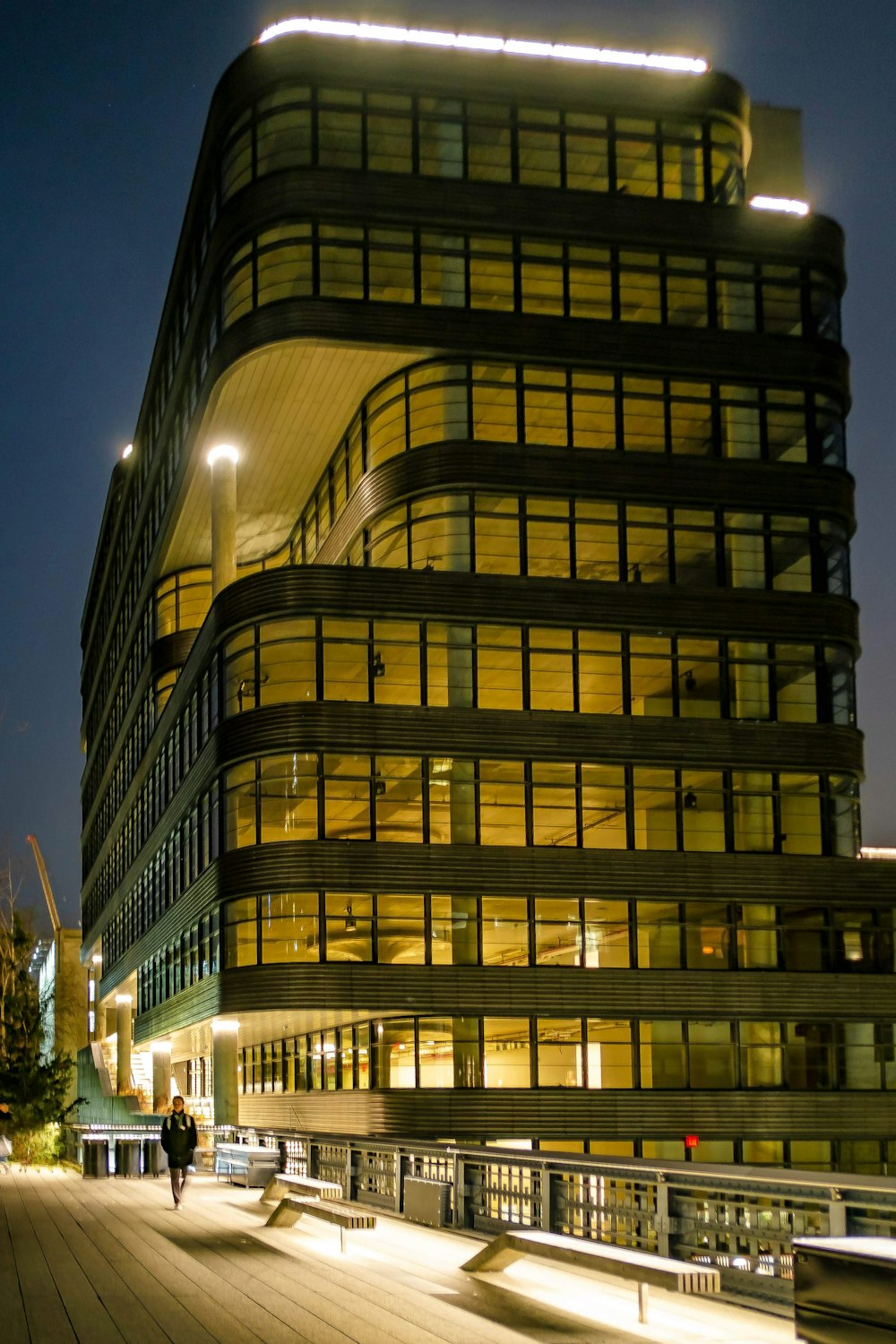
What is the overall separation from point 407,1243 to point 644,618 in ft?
94.6

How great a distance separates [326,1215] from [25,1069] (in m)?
34.8

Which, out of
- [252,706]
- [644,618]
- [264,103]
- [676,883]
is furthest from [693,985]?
[264,103]

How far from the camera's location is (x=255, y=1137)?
1344 inches

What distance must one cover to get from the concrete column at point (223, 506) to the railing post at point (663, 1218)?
121ft

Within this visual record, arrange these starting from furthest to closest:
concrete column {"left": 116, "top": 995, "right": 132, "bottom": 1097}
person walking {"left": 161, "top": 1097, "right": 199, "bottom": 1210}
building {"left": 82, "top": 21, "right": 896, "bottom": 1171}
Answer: concrete column {"left": 116, "top": 995, "right": 132, "bottom": 1097} < building {"left": 82, "top": 21, "right": 896, "bottom": 1171} < person walking {"left": 161, "top": 1097, "right": 199, "bottom": 1210}

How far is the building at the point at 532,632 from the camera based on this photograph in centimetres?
4384

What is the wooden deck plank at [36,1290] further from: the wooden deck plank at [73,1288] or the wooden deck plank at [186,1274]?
the wooden deck plank at [186,1274]

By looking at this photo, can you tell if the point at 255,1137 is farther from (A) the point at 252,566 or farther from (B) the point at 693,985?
(A) the point at 252,566

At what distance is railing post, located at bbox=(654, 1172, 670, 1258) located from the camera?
48.9 feet

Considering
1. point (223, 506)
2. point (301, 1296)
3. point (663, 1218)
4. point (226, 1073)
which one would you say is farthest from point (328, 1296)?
point (223, 506)

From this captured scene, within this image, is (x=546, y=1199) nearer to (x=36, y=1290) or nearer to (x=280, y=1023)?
(x=36, y=1290)

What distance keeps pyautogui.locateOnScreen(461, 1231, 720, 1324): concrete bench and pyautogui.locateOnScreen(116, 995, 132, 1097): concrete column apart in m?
66.7

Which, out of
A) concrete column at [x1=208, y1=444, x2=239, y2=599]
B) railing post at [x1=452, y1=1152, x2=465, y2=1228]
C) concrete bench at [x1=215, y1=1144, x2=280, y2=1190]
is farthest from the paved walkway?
concrete column at [x1=208, y1=444, x2=239, y2=599]

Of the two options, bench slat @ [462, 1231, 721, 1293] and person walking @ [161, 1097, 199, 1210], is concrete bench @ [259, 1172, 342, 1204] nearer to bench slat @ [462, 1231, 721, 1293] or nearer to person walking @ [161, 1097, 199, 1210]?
person walking @ [161, 1097, 199, 1210]
